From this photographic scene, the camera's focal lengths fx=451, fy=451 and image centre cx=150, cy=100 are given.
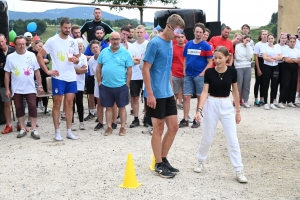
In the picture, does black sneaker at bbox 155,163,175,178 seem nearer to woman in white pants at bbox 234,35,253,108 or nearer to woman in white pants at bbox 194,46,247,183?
Answer: woman in white pants at bbox 194,46,247,183

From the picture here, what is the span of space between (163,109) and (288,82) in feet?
22.5

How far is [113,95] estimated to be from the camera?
27.1 feet

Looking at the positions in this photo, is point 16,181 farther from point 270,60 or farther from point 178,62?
point 270,60

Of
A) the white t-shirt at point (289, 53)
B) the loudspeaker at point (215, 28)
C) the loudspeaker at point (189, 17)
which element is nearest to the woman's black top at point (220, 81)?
the white t-shirt at point (289, 53)

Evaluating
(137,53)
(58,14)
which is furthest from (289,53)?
(58,14)

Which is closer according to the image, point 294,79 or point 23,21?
point 294,79

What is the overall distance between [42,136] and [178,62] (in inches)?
124

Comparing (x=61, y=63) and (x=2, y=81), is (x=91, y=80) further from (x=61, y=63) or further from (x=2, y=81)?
(x=61, y=63)

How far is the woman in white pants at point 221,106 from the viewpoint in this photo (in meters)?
5.59

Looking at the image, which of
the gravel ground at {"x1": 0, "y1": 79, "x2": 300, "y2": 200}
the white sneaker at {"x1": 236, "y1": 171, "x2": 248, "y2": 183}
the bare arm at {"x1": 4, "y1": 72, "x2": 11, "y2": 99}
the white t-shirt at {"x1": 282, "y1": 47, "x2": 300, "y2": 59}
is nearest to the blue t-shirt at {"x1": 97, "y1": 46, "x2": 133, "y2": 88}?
the gravel ground at {"x1": 0, "y1": 79, "x2": 300, "y2": 200}

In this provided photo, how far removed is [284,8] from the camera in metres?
17.3

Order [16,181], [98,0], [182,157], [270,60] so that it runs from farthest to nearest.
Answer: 1. [98,0]
2. [270,60]
3. [182,157]
4. [16,181]

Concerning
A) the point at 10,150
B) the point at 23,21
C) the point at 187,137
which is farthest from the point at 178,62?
the point at 23,21

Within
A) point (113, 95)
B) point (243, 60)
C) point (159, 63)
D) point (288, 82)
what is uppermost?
point (159, 63)
